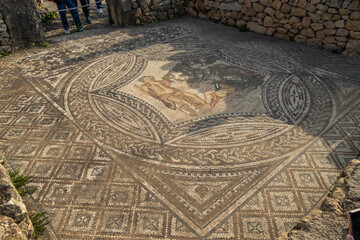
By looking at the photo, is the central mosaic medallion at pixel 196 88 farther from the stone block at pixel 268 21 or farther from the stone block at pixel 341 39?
the stone block at pixel 341 39

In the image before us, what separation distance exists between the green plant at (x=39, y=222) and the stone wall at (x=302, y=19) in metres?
5.62

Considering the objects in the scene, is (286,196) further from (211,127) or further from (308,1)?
(308,1)

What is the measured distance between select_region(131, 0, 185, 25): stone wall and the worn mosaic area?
185 cm


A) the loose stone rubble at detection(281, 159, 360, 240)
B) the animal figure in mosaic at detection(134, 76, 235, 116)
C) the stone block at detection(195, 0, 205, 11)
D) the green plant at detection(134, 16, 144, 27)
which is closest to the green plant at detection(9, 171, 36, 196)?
the animal figure in mosaic at detection(134, 76, 235, 116)

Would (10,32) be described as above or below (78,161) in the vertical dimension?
above

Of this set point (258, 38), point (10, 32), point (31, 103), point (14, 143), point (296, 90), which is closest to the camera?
point (14, 143)

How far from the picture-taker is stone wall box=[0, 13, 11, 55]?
5105 mm

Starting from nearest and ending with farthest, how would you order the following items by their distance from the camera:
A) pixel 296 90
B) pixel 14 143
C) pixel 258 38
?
pixel 14 143, pixel 296 90, pixel 258 38

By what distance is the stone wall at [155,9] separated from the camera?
22.4ft

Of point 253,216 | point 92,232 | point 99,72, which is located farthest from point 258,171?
point 99,72

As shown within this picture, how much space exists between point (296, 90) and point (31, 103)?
396 cm

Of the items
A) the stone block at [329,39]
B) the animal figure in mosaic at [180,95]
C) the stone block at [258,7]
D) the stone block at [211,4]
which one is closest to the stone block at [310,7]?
the stone block at [329,39]

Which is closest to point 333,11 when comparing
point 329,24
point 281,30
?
point 329,24

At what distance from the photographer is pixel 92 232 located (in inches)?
89.7
